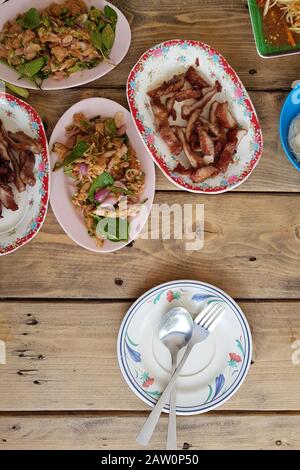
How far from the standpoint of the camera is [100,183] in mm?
1203

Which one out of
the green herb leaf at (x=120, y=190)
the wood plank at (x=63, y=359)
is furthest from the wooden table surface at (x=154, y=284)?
the green herb leaf at (x=120, y=190)

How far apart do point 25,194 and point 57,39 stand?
39cm

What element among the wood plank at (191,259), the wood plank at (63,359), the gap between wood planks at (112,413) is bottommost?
the gap between wood planks at (112,413)

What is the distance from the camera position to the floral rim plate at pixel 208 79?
4.01 feet

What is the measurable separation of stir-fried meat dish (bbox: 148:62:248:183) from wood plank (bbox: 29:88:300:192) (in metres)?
0.09

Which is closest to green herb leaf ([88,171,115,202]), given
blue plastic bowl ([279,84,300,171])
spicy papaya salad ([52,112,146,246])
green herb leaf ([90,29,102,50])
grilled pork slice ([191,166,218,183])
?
spicy papaya salad ([52,112,146,246])

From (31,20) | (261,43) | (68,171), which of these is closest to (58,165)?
(68,171)

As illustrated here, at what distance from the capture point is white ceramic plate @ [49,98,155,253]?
1.21 m

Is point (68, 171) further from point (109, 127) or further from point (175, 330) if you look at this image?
point (175, 330)

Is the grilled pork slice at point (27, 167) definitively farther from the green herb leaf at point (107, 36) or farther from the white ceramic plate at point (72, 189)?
the green herb leaf at point (107, 36)

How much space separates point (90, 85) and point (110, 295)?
21.6 inches

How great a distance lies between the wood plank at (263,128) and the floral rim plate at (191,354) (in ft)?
0.95
